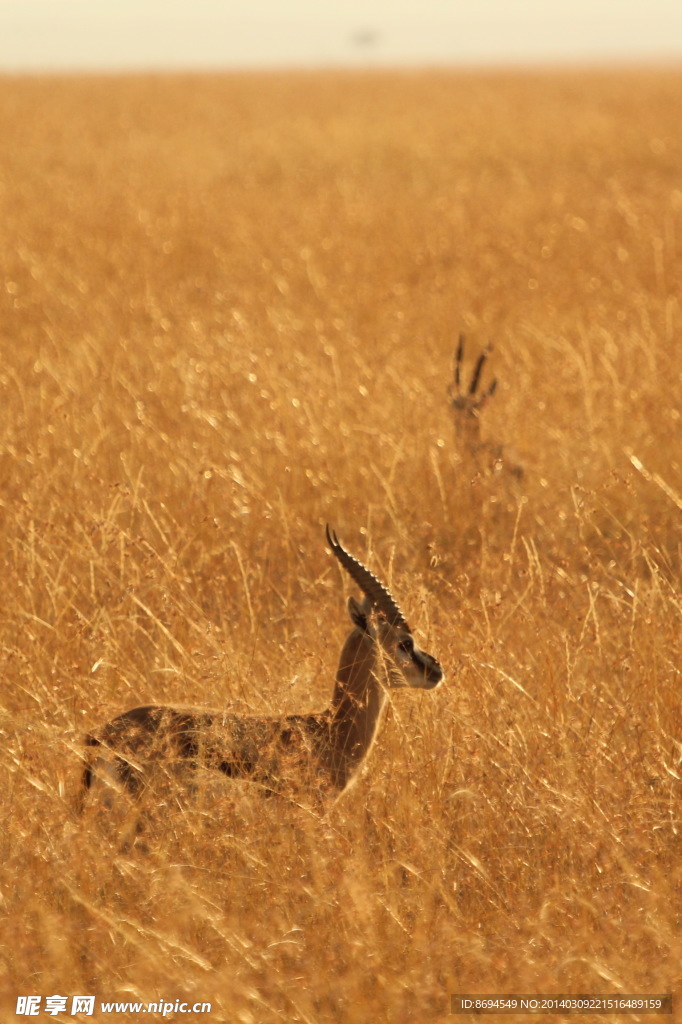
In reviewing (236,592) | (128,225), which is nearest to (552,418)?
(236,592)

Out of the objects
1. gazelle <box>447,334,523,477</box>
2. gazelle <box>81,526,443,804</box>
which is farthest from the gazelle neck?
gazelle <box>447,334,523,477</box>

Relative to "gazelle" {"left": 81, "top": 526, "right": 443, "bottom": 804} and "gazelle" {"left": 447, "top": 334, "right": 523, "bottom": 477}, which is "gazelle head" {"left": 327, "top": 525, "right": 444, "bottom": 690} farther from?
"gazelle" {"left": 447, "top": 334, "right": 523, "bottom": 477}

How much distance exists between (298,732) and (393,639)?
40 centimetres

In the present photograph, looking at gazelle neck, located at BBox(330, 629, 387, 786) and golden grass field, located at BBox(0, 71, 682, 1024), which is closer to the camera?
golden grass field, located at BBox(0, 71, 682, 1024)

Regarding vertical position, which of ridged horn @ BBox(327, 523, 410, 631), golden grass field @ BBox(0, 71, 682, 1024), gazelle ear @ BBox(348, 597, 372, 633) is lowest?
golden grass field @ BBox(0, 71, 682, 1024)

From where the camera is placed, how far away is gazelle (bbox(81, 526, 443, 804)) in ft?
10.6

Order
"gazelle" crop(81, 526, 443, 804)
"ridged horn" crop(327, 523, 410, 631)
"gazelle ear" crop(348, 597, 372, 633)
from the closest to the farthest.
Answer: "gazelle" crop(81, 526, 443, 804) → "ridged horn" crop(327, 523, 410, 631) → "gazelle ear" crop(348, 597, 372, 633)

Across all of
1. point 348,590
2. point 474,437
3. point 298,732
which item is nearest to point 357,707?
point 298,732

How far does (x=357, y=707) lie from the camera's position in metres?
3.55

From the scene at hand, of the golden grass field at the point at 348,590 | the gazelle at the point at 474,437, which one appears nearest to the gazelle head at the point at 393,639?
the golden grass field at the point at 348,590

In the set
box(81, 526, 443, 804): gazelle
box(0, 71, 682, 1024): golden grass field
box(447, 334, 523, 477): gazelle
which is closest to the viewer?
box(0, 71, 682, 1024): golden grass field

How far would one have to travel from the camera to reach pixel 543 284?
10242 millimetres

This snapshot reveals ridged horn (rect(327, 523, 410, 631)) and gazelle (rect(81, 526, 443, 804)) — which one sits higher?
ridged horn (rect(327, 523, 410, 631))

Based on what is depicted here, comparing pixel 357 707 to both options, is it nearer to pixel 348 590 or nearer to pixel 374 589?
pixel 374 589
